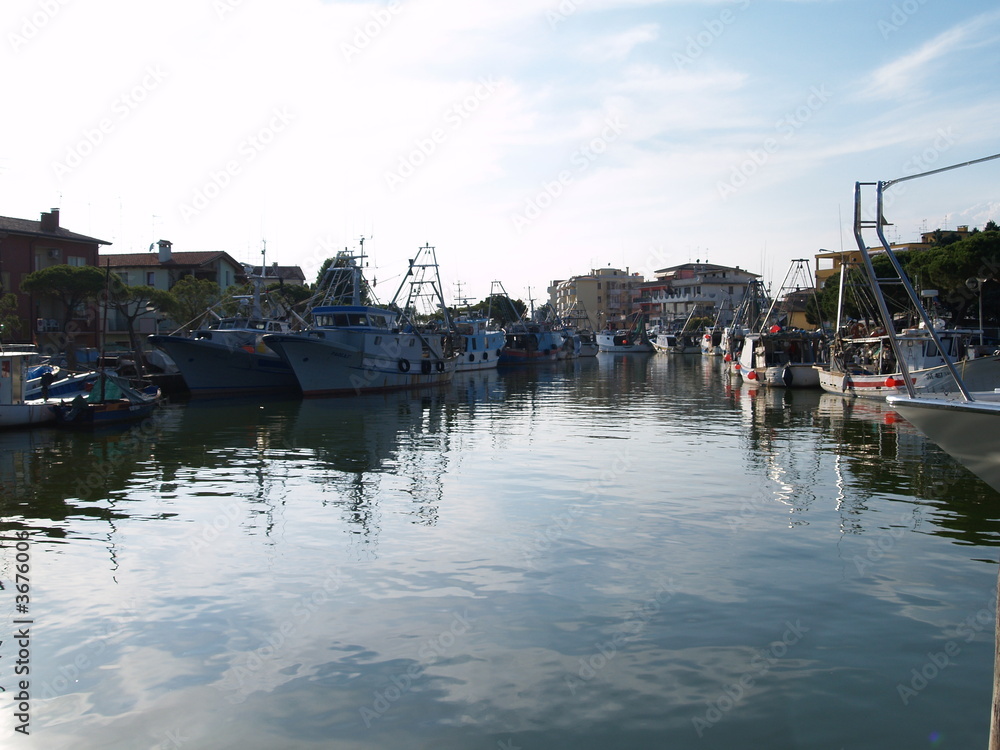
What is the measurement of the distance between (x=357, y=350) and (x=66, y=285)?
64.0 feet

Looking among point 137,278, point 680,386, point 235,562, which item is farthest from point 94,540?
point 137,278

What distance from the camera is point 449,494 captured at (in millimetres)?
16703

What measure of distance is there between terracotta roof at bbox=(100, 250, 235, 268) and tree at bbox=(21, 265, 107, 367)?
64.2 ft

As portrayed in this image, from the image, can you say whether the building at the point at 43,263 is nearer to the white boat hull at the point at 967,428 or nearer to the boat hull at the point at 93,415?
the boat hull at the point at 93,415

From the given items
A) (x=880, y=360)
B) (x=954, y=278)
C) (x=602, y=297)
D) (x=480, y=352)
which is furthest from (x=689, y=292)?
(x=880, y=360)

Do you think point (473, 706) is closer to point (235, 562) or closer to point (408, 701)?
point (408, 701)

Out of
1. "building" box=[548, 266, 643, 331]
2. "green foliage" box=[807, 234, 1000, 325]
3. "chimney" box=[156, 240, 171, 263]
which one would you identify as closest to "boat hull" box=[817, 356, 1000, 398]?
"green foliage" box=[807, 234, 1000, 325]

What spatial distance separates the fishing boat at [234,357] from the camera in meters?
39.9

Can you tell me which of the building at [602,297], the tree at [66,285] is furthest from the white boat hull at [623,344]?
the tree at [66,285]

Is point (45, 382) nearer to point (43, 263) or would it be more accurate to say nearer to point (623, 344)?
point (43, 263)

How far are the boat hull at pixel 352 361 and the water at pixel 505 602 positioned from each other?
1906cm

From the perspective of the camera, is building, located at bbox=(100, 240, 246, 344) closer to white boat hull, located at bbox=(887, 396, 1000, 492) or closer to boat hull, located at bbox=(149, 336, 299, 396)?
boat hull, located at bbox=(149, 336, 299, 396)

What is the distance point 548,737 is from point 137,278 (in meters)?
71.2

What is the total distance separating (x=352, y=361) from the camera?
42.2 m
